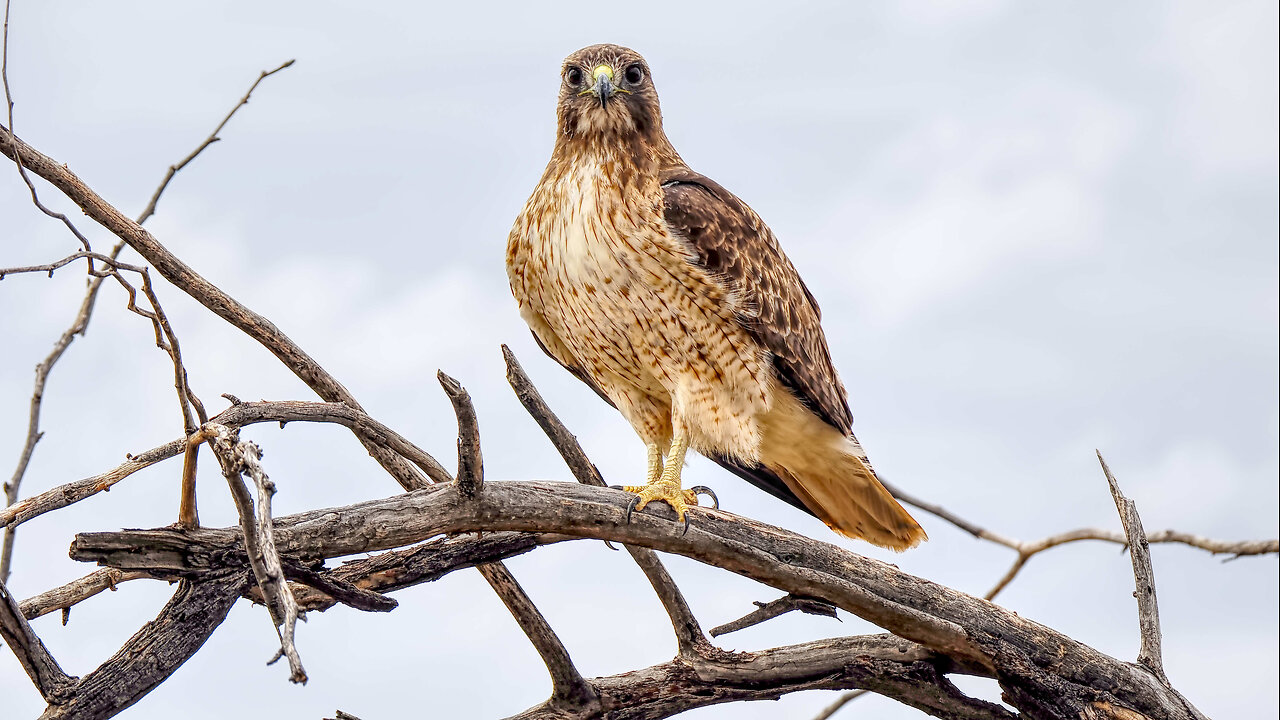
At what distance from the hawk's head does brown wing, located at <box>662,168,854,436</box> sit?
0.78 ft

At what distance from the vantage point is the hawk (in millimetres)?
3857

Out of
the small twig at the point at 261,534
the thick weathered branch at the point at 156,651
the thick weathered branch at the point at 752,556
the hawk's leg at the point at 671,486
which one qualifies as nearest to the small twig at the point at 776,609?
the thick weathered branch at the point at 752,556

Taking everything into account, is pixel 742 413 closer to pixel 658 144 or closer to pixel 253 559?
pixel 658 144

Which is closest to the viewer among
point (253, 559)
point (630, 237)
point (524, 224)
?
point (253, 559)

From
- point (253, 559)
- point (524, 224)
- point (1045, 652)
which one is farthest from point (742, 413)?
point (253, 559)

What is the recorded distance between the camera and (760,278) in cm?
412

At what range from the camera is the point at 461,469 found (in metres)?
2.91

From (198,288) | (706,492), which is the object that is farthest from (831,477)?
(198,288)

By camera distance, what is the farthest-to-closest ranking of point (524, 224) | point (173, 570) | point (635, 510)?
point (524, 224), point (635, 510), point (173, 570)

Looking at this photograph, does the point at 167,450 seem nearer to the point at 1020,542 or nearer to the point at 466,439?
the point at 466,439

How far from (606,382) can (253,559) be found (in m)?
2.31

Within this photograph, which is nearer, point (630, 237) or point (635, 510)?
point (635, 510)

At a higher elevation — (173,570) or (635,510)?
(635,510)

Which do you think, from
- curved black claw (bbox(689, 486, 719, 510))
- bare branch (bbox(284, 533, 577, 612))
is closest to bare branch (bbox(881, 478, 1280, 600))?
curved black claw (bbox(689, 486, 719, 510))
